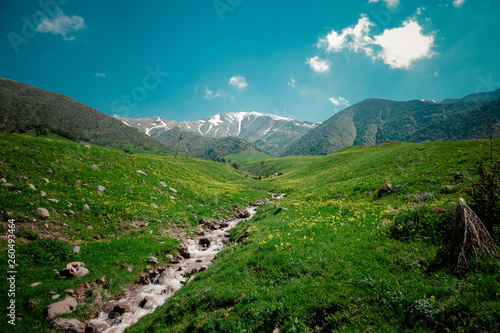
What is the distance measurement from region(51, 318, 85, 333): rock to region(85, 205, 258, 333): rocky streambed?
13.4 inches

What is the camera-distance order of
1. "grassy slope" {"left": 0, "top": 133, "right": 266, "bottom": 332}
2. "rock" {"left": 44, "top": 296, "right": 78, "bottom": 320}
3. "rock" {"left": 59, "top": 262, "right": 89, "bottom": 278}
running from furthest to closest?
"rock" {"left": 59, "top": 262, "right": 89, "bottom": 278} → "grassy slope" {"left": 0, "top": 133, "right": 266, "bottom": 332} → "rock" {"left": 44, "top": 296, "right": 78, "bottom": 320}

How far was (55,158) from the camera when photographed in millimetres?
21688

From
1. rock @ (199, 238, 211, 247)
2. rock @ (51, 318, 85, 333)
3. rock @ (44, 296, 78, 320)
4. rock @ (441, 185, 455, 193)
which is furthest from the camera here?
rock @ (199, 238, 211, 247)

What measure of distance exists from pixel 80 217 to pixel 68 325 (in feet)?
33.7

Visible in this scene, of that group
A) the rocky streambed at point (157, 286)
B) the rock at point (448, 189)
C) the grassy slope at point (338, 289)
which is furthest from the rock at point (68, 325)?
the rock at point (448, 189)

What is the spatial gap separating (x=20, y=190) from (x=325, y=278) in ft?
77.9

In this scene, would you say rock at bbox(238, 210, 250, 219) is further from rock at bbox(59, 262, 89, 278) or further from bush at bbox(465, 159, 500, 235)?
bush at bbox(465, 159, 500, 235)

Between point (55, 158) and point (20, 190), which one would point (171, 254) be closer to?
point (20, 190)

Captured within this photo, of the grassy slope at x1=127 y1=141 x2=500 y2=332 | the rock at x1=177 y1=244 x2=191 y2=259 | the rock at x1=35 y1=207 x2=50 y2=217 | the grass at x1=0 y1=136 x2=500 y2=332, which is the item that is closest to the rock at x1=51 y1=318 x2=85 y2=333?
the grass at x1=0 y1=136 x2=500 y2=332

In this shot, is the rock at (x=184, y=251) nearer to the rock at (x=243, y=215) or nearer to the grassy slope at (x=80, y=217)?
the grassy slope at (x=80, y=217)

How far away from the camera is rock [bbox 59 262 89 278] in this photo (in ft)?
38.6

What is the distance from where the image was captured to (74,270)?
12.0 m

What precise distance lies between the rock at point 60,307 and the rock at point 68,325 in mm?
400

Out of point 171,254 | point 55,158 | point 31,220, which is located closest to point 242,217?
point 171,254
